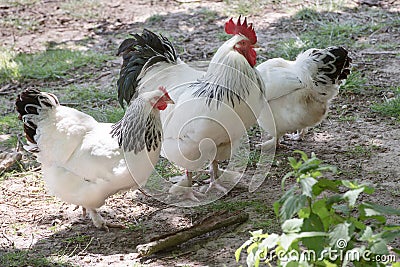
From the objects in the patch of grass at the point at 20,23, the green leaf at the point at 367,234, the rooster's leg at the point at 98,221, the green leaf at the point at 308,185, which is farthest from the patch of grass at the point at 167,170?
the patch of grass at the point at 20,23

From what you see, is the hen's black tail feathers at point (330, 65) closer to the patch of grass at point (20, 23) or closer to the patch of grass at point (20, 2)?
the patch of grass at point (20, 23)

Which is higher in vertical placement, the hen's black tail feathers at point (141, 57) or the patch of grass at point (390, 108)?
the hen's black tail feathers at point (141, 57)

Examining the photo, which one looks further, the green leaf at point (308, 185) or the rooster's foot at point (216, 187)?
the rooster's foot at point (216, 187)

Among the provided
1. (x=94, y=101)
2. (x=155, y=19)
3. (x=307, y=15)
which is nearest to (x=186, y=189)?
(x=94, y=101)

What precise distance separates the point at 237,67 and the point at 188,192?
3.97ft

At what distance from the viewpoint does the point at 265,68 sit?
581 cm

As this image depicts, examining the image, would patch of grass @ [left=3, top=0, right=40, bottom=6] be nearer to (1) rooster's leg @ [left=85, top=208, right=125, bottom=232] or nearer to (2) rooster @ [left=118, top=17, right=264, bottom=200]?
(2) rooster @ [left=118, top=17, right=264, bottom=200]

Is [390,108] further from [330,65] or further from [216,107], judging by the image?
[216,107]

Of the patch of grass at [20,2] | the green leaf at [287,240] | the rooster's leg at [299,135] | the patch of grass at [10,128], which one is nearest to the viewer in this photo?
the green leaf at [287,240]

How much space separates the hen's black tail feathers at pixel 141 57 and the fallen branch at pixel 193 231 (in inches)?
66.1

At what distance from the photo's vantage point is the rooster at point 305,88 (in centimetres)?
559

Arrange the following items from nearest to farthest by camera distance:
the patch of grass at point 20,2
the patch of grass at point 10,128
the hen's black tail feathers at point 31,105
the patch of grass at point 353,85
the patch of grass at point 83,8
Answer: the hen's black tail feathers at point 31,105, the patch of grass at point 10,128, the patch of grass at point 353,85, the patch of grass at point 83,8, the patch of grass at point 20,2

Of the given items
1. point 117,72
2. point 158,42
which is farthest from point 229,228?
point 117,72

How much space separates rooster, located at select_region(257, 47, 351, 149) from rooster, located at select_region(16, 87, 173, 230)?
1498mm
